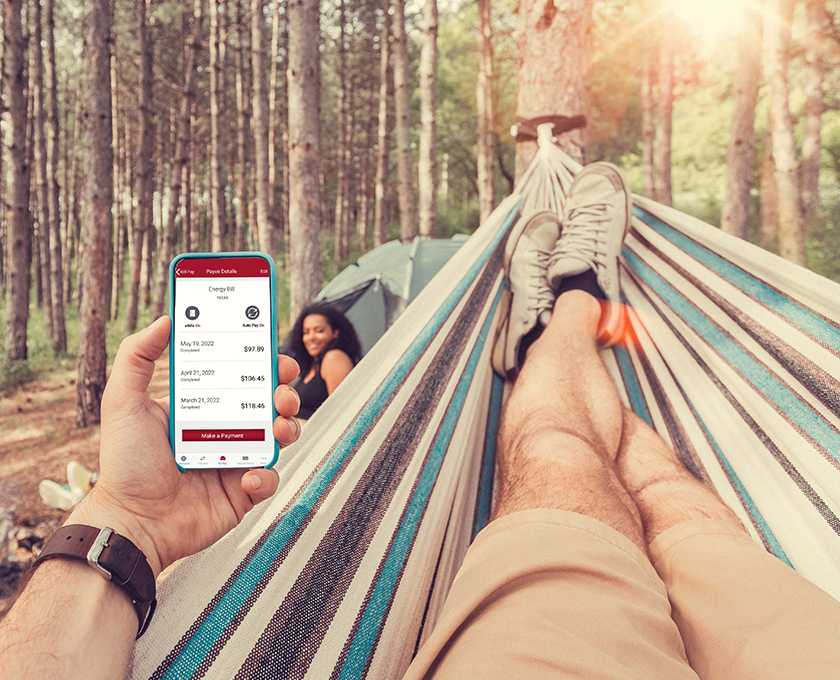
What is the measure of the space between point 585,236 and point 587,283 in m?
0.17

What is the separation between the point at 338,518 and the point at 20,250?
5.54m

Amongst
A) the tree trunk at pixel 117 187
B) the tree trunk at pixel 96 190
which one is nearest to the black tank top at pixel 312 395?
the tree trunk at pixel 96 190

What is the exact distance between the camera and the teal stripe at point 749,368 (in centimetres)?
107

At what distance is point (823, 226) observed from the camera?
7223 mm

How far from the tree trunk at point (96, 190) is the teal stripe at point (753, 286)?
144 inches

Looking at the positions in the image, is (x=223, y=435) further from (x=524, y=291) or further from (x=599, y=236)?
(x=599, y=236)

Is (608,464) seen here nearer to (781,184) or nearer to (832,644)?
(832,644)

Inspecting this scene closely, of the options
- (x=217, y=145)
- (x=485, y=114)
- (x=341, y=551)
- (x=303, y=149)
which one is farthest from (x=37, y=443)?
(x=485, y=114)

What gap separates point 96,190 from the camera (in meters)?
3.59

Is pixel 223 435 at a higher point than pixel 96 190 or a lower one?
lower

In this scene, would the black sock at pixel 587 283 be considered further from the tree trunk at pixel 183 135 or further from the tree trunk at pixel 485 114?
the tree trunk at pixel 183 135

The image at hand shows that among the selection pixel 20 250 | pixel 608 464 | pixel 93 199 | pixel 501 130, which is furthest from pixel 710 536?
Answer: pixel 501 130

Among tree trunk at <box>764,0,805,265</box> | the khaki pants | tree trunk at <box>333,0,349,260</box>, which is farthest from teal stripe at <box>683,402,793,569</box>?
tree trunk at <box>333,0,349,260</box>

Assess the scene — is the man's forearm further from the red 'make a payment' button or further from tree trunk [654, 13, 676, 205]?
tree trunk [654, 13, 676, 205]
